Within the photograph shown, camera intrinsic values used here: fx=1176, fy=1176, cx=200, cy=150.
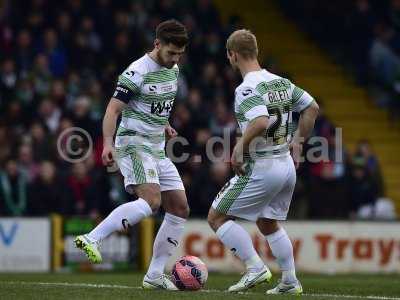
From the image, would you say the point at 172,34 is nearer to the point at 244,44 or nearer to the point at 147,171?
the point at 244,44

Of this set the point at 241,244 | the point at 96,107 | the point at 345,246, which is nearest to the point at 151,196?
the point at 241,244

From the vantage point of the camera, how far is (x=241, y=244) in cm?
1018

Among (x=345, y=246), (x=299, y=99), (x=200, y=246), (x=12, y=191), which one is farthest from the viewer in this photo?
(x=345, y=246)

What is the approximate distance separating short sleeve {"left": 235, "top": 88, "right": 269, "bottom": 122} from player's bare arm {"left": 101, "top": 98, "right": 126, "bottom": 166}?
1071 mm

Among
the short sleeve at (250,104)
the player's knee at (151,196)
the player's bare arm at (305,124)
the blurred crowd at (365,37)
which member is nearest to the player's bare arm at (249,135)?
the short sleeve at (250,104)

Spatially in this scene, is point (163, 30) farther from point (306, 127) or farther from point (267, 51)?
point (267, 51)

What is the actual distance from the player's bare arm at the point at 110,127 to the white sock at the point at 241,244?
1.18 m

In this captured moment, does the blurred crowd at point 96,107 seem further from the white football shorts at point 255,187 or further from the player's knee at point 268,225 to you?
the white football shorts at point 255,187

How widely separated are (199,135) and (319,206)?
89.8 inches

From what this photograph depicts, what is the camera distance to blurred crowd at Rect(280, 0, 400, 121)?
22.1 metres

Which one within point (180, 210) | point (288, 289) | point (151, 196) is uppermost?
point (151, 196)

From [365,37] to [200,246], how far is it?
706 centimetres

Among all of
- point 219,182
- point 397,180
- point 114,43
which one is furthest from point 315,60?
point 219,182

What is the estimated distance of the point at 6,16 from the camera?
20438 mm
